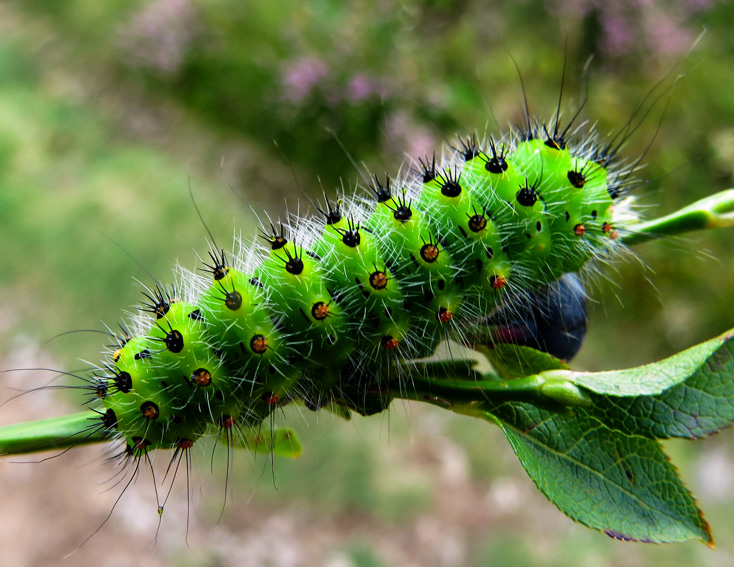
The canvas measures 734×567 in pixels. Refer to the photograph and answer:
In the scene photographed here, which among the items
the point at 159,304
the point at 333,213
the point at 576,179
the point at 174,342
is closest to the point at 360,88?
the point at 576,179

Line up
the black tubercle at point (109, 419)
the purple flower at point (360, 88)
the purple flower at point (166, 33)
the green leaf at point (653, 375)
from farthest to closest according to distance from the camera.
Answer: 1. the purple flower at point (166, 33)
2. the purple flower at point (360, 88)
3. the black tubercle at point (109, 419)
4. the green leaf at point (653, 375)

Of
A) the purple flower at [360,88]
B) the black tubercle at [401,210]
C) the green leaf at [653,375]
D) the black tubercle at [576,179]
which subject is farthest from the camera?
the purple flower at [360,88]

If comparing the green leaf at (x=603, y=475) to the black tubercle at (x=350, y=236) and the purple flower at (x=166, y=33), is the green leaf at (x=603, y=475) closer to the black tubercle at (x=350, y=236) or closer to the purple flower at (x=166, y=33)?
the black tubercle at (x=350, y=236)

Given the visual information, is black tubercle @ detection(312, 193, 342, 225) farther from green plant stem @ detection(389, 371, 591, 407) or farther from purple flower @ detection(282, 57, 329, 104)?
purple flower @ detection(282, 57, 329, 104)

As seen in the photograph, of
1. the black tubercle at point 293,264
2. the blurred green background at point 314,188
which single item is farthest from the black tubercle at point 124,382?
the blurred green background at point 314,188

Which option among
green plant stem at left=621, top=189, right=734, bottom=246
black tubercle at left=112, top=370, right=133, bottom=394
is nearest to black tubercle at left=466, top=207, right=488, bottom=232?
green plant stem at left=621, top=189, right=734, bottom=246

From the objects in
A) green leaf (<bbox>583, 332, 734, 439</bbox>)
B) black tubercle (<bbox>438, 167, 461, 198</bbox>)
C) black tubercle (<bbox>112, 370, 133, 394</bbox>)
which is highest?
black tubercle (<bbox>438, 167, 461, 198</bbox>)

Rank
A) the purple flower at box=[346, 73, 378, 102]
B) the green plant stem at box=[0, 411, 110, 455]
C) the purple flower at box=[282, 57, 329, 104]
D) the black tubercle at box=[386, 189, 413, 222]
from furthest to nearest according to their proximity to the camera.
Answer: the purple flower at box=[282, 57, 329, 104]
the purple flower at box=[346, 73, 378, 102]
the black tubercle at box=[386, 189, 413, 222]
the green plant stem at box=[0, 411, 110, 455]
